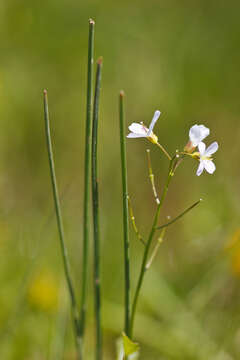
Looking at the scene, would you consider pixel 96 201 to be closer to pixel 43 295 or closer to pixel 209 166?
pixel 209 166

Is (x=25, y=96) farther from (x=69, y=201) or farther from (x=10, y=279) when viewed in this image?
(x=10, y=279)

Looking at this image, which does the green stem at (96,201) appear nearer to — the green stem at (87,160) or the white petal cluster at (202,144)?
the green stem at (87,160)

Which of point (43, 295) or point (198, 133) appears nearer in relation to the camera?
point (198, 133)

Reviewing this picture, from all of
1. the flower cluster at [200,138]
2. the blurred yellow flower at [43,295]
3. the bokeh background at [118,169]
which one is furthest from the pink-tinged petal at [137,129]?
the blurred yellow flower at [43,295]

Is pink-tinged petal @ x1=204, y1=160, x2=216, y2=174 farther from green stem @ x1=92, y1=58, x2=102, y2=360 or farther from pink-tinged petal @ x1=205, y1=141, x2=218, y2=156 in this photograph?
green stem @ x1=92, y1=58, x2=102, y2=360

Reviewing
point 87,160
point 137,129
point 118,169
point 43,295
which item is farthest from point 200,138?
point 118,169

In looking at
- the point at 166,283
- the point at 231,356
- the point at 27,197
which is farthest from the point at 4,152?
the point at 231,356

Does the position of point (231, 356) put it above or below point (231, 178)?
below

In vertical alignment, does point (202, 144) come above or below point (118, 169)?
above
